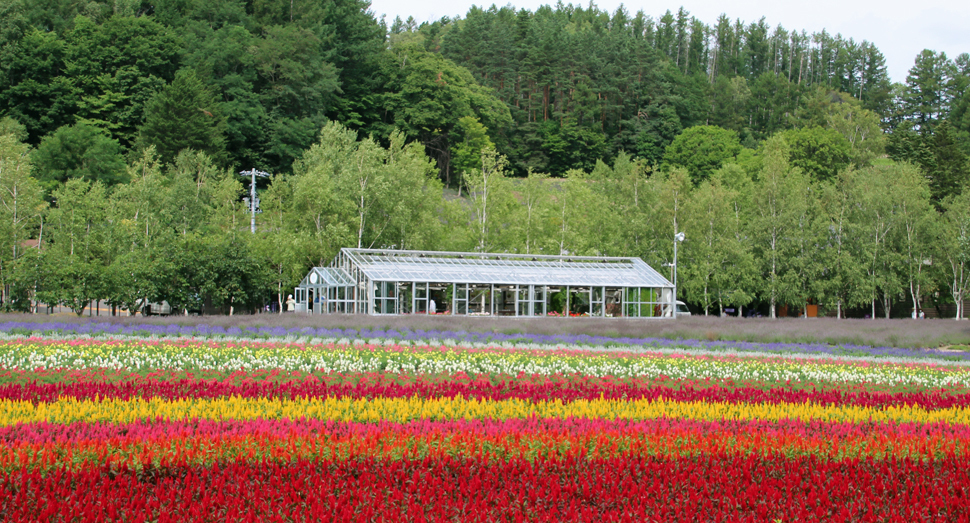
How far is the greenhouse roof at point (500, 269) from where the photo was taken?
40.7 m

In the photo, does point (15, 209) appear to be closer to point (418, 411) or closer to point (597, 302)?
point (597, 302)

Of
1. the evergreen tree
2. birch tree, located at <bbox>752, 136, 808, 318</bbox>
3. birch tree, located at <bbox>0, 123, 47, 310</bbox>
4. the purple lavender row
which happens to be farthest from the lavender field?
the evergreen tree

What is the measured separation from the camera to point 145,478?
6.84m

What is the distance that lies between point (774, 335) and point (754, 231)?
94.4 feet

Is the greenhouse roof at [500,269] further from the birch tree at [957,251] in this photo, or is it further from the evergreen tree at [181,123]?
the evergreen tree at [181,123]

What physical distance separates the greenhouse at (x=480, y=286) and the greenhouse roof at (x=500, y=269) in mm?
58

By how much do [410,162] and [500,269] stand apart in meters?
15.7

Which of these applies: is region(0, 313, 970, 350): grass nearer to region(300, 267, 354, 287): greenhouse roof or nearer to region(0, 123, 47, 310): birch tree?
region(300, 267, 354, 287): greenhouse roof

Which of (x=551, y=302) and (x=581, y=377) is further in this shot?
(x=551, y=302)

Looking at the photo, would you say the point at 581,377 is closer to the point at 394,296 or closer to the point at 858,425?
the point at 858,425

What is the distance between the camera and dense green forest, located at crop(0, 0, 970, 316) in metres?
43.6

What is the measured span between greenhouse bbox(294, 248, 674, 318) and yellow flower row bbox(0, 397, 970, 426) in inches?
1150

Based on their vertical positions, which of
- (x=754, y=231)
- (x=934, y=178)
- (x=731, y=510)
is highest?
(x=934, y=178)

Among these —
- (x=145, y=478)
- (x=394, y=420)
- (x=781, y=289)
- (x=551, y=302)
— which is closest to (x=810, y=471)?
(x=394, y=420)
